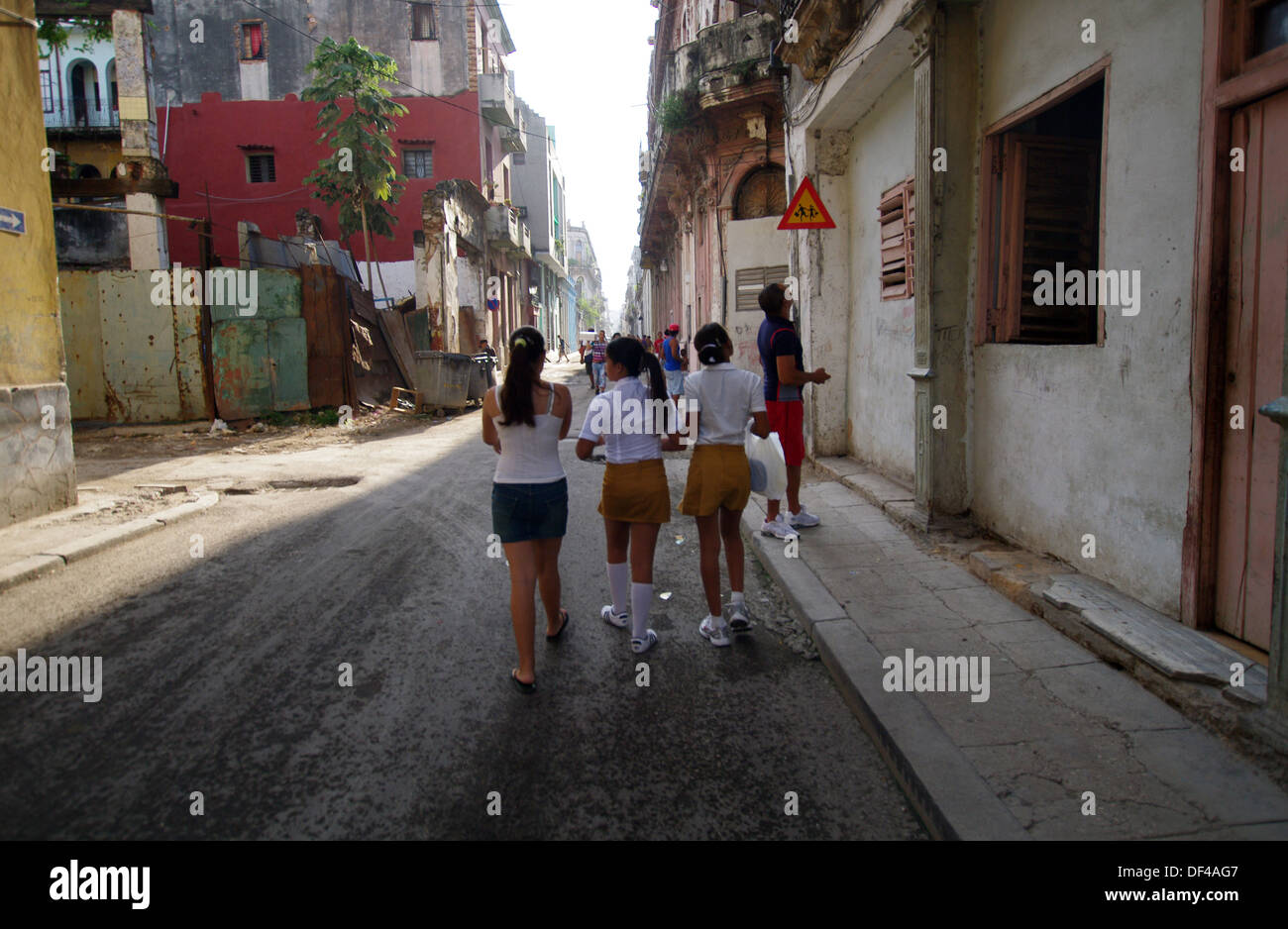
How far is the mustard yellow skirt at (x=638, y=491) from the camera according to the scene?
4090mm

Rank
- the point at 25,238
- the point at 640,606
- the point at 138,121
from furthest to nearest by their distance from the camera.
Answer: the point at 138,121, the point at 25,238, the point at 640,606

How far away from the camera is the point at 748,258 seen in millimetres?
16156

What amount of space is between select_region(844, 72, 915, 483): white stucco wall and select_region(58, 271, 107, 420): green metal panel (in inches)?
487

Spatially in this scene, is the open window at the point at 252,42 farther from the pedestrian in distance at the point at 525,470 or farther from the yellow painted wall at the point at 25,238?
the pedestrian in distance at the point at 525,470

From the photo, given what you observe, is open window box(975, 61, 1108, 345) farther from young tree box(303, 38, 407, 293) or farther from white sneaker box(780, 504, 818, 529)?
young tree box(303, 38, 407, 293)

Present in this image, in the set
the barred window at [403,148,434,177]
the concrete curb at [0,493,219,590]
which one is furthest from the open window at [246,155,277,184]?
the concrete curb at [0,493,219,590]

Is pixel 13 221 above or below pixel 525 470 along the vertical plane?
above

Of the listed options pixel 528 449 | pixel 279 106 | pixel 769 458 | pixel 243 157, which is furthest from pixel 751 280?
pixel 243 157

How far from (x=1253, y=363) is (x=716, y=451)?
95.6 inches

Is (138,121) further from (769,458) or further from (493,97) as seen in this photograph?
(769,458)

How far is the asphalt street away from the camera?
A: 2.77 metres

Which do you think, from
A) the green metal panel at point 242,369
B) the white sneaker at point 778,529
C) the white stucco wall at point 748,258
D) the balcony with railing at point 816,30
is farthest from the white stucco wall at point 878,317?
the green metal panel at point 242,369
